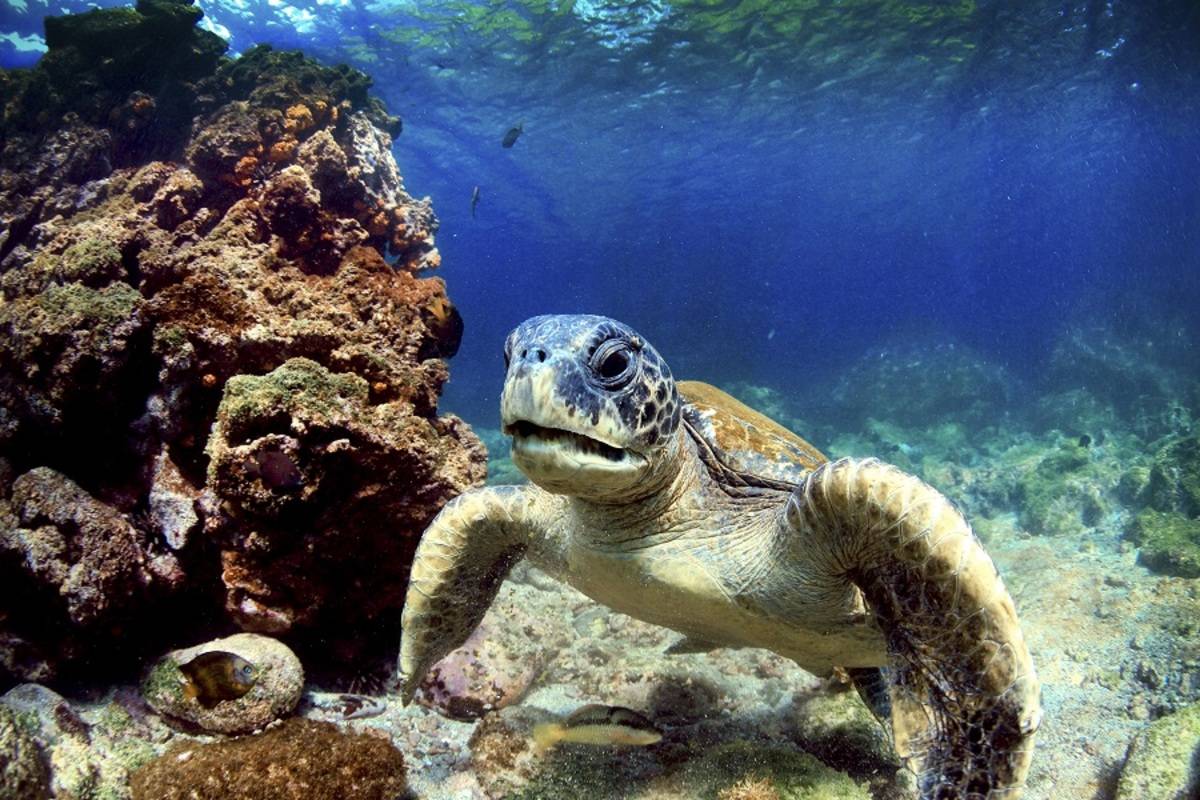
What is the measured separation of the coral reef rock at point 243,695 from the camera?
2.75m

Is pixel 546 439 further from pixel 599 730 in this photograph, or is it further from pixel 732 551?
pixel 599 730

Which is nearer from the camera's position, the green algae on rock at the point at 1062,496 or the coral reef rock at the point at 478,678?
the coral reef rock at the point at 478,678

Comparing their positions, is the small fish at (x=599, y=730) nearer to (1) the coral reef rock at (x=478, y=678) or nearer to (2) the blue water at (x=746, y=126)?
(1) the coral reef rock at (x=478, y=678)

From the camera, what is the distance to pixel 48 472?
118 inches

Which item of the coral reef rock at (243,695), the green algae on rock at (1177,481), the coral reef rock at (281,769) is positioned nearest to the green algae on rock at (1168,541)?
the green algae on rock at (1177,481)

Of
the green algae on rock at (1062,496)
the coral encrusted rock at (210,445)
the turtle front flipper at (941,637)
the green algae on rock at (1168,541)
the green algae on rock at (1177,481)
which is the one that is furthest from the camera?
the green algae on rock at (1062,496)

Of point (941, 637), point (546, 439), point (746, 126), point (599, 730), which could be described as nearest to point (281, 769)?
point (599, 730)

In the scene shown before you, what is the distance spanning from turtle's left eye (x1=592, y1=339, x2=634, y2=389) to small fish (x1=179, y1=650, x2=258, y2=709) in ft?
7.32

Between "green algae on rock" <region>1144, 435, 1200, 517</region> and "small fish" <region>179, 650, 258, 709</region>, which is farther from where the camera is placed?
"green algae on rock" <region>1144, 435, 1200, 517</region>

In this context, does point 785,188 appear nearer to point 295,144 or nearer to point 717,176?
point 717,176

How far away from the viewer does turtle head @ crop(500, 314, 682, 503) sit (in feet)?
6.42

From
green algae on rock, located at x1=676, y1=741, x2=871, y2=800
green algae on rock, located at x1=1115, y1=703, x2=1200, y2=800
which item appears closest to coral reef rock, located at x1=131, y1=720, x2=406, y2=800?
green algae on rock, located at x1=676, y1=741, x2=871, y2=800

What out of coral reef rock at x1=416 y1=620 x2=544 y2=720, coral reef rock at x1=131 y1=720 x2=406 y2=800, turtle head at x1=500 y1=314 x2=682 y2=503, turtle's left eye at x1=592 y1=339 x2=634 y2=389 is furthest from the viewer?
coral reef rock at x1=416 y1=620 x2=544 y2=720

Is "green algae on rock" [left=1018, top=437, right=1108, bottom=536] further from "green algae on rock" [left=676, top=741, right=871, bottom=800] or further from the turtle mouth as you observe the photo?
the turtle mouth
